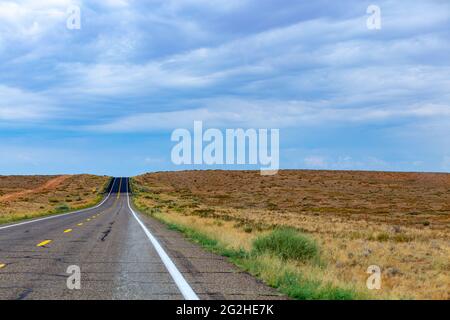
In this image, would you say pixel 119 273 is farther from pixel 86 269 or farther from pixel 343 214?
pixel 343 214

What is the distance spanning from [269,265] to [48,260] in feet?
16.8

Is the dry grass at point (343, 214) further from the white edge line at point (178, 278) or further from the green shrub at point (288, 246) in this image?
the white edge line at point (178, 278)

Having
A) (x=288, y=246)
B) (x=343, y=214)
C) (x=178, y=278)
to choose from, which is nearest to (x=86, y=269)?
(x=178, y=278)

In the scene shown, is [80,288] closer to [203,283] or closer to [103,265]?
[203,283]

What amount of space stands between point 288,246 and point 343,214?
40.9m

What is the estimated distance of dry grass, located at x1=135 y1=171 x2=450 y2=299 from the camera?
1412 cm

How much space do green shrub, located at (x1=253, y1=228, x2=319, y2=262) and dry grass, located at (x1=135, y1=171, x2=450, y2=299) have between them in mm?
746

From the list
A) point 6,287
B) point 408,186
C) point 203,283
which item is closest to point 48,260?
point 6,287

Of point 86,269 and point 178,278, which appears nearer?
point 178,278

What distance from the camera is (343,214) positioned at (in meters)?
53.2

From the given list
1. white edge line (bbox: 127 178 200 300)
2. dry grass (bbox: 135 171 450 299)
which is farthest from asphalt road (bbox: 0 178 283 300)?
dry grass (bbox: 135 171 450 299)

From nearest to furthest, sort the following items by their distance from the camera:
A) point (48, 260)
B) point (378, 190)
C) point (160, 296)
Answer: point (160, 296)
point (48, 260)
point (378, 190)

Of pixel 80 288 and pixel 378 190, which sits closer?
pixel 80 288
